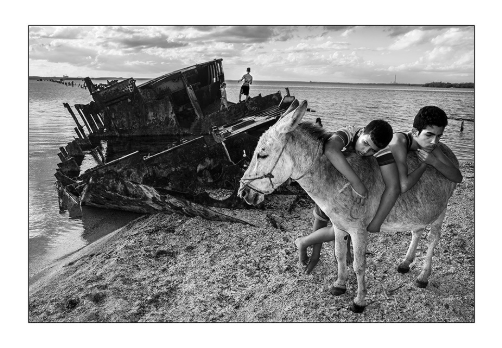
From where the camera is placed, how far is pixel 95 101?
8023 mm

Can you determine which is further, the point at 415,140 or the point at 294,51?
the point at 294,51

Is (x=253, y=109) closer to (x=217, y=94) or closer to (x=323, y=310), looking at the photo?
(x=217, y=94)

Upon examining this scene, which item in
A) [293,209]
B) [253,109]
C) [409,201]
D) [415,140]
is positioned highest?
[253,109]

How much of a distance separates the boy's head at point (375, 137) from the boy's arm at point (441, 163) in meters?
0.40

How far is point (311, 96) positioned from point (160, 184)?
8.19 ft

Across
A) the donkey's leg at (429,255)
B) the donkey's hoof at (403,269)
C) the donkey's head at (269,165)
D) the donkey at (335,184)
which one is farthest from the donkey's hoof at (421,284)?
the donkey's head at (269,165)

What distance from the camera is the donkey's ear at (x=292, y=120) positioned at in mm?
2388

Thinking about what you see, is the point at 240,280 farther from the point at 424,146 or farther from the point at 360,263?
the point at 424,146

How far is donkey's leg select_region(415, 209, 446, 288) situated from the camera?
319cm

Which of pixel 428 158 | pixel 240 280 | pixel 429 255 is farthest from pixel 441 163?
pixel 240 280

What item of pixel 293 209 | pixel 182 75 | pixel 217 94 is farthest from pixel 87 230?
pixel 217 94

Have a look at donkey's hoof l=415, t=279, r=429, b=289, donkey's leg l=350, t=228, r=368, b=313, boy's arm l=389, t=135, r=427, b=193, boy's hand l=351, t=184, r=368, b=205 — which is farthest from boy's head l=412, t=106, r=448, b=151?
donkey's hoof l=415, t=279, r=429, b=289

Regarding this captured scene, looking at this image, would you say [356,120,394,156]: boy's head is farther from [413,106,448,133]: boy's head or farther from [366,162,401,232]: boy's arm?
[413,106,448,133]: boy's head

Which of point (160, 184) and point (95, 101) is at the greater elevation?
point (95, 101)
